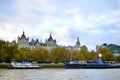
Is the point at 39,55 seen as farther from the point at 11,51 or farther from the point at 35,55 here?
the point at 11,51

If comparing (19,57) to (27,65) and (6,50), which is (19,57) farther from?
(27,65)

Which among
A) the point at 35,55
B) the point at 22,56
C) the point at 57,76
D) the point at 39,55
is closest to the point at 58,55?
the point at 39,55

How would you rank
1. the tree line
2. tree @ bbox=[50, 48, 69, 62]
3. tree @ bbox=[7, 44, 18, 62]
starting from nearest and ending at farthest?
the tree line → tree @ bbox=[7, 44, 18, 62] → tree @ bbox=[50, 48, 69, 62]

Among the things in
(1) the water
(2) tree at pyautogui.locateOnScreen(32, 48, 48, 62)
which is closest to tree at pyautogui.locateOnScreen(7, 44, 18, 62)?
(2) tree at pyautogui.locateOnScreen(32, 48, 48, 62)

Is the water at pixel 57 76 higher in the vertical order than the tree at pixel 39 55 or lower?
lower

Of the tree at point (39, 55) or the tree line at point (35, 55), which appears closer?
Answer: the tree line at point (35, 55)

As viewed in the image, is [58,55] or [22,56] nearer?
[22,56]

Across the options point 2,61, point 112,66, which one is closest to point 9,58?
point 2,61

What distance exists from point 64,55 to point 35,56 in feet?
50.0

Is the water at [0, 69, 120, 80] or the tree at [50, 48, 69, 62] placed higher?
→ the tree at [50, 48, 69, 62]

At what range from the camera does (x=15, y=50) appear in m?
155

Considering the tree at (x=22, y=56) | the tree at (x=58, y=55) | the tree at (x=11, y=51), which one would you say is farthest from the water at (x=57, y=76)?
the tree at (x=58, y=55)

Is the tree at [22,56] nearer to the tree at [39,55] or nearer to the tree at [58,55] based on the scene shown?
the tree at [39,55]

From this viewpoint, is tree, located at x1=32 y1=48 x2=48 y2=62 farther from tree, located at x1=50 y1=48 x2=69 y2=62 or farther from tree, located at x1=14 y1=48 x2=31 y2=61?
tree, located at x1=50 y1=48 x2=69 y2=62
